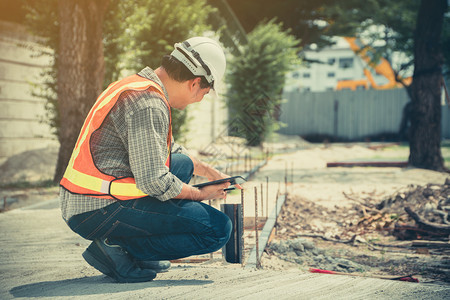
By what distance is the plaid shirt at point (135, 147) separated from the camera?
2496mm

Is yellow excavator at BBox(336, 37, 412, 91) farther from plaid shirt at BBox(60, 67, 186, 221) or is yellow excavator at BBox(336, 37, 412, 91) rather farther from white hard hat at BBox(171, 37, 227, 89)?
plaid shirt at BBox(60, 67, 186, 221)

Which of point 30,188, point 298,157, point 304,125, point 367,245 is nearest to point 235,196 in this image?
point 367,245

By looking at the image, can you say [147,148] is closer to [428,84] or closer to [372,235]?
[372,235]

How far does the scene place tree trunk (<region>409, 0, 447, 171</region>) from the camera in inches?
387

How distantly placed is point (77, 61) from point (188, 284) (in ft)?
17.9

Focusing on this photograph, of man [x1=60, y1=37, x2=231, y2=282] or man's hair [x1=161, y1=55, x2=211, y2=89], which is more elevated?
man's hair [x1=161, y1=55, x2=211, y2=89]

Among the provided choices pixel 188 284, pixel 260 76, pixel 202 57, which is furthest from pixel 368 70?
pixel 188 284

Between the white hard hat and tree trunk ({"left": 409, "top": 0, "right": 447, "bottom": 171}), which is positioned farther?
tree trunk ({"left": 409, "top": 0, "right": 447, "bottom": 171})

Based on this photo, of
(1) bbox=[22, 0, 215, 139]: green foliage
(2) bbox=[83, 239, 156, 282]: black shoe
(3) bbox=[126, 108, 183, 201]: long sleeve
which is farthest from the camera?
(1) bbox=[22, 0, 215, 139]: green foliage

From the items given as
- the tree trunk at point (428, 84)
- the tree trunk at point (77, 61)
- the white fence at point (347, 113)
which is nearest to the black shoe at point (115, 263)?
the tree trunk at point (77, 61)

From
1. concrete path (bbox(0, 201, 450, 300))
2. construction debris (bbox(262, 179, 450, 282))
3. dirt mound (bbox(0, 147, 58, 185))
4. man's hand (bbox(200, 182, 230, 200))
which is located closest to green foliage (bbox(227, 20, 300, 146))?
dirt mound (bbox(0, 147, 58, 185))

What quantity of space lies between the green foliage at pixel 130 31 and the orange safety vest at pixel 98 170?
239 inches

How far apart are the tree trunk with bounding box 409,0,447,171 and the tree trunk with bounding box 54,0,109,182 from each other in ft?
22.5

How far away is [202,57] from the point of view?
287 cm
